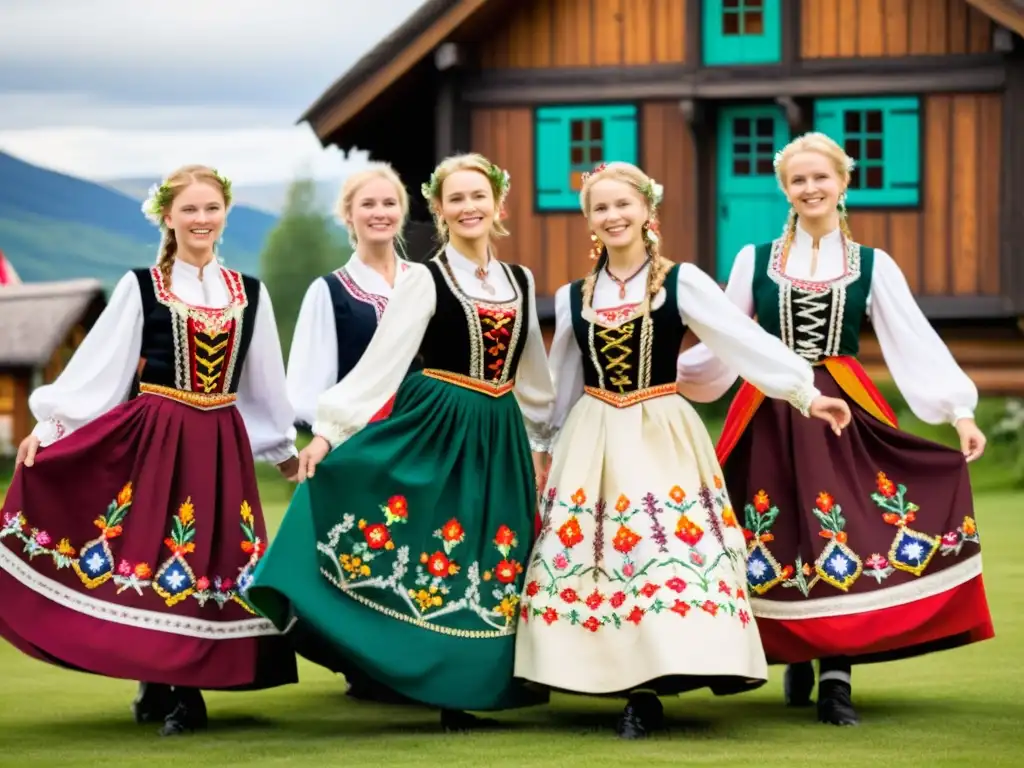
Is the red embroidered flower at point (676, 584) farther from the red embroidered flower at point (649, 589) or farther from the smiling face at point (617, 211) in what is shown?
the smiling face at point (617, 211)

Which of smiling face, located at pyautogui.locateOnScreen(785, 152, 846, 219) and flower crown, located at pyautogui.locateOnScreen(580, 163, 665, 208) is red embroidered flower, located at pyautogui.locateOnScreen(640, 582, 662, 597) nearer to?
flower crown, located at pyautogui.locateOnScreen(580, 163, 665, 208)

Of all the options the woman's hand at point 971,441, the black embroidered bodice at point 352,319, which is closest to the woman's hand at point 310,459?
the black embroidered bodice at point 352,319

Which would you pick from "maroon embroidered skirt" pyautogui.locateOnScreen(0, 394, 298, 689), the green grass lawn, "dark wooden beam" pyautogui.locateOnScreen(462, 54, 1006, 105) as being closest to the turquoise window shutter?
"dark wooden beam" pyautogui.locateOnScreen(462, 54, 1006, 105)

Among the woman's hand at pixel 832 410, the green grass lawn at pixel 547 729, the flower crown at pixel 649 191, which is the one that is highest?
the flower crown at pixel 649 191

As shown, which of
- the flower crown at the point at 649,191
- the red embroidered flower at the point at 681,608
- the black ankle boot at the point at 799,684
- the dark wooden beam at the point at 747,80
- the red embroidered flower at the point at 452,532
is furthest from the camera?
the dark wooden beam at the point at 747,80

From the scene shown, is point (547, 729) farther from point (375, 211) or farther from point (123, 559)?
point (375, 211)

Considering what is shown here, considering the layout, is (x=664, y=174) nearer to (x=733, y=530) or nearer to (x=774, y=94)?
(x=774, y=94)

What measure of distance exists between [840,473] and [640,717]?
0.99 meters

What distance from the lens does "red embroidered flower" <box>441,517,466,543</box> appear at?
5.52 metres

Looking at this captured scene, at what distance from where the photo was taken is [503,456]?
564cm

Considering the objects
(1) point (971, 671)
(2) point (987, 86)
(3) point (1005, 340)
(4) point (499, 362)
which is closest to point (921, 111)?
Answer: (2) point (987, 86)

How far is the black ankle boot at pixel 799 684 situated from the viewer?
6.10m

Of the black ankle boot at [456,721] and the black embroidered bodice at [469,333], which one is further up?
the black embroidered bodice at [469,333]

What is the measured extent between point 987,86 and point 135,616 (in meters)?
11.8
